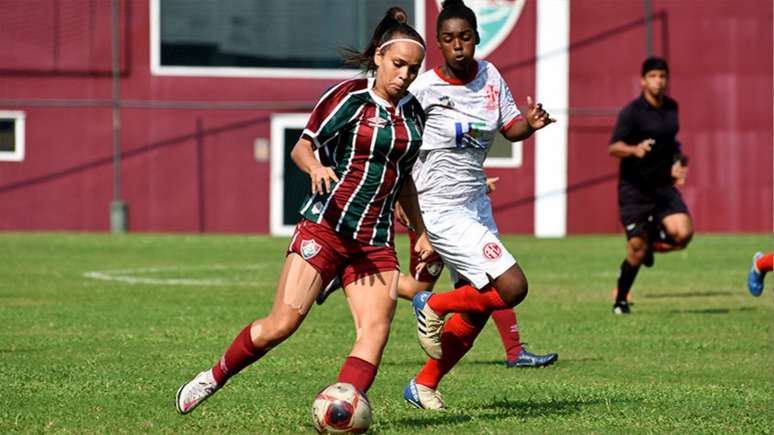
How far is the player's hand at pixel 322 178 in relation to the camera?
6750 mm

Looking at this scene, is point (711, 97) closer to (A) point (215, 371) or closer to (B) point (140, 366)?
(B) point (140, 366)

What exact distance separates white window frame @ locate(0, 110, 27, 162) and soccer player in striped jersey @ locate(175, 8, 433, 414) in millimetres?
26253

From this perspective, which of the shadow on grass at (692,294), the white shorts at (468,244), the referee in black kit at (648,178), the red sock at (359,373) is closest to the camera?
the red sock at (359,373)

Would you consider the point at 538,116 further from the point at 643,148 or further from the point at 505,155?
the point at 505,155

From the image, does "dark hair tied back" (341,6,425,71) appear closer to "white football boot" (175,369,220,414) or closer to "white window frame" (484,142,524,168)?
"white football boot" (175,369,220,414)

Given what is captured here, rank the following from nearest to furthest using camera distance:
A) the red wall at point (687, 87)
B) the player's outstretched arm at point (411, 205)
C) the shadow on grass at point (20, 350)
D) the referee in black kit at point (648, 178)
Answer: the player's outstretched arm at point (411, 205) → the shadow on grass at point (20, 350) → the referee in black kit at point (648, 178) → the red wall at point (687, 87)

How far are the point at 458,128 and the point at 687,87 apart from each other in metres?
26.6

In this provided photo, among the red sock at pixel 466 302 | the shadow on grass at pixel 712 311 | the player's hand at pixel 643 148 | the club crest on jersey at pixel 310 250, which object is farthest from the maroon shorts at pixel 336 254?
the shadow on grass at pixel 712 311

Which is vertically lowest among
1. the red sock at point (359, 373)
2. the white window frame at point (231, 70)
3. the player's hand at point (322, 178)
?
the red sock at point (359, 373)

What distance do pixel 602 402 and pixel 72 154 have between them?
25.7 m

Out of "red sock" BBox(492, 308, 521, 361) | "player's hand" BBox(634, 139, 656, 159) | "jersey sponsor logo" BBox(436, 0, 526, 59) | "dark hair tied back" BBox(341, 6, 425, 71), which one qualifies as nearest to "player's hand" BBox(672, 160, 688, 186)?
"player's hand" BBox(634, 139, 656, 159)

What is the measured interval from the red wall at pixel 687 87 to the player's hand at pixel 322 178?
27719 millimetres

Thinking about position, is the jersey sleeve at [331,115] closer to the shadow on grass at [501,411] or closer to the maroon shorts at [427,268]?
the shadow on grass at [501,411]

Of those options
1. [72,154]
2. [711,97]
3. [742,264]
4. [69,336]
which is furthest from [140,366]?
[711,97]
